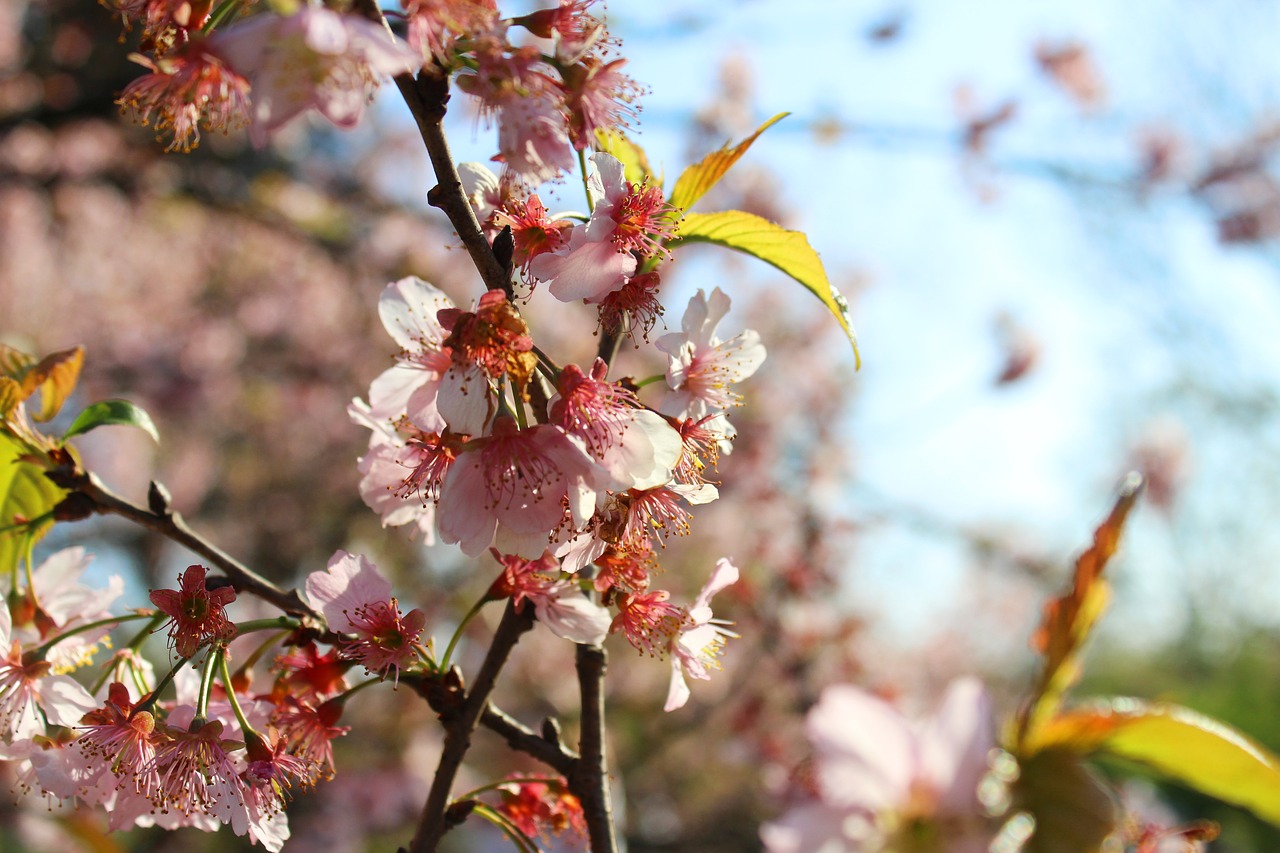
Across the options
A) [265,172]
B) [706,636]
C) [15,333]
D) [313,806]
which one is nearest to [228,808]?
[706,636]

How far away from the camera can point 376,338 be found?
24.3 ft

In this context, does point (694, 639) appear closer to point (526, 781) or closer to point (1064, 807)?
point (526, 781)

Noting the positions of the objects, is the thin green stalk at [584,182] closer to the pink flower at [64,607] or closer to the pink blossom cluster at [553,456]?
the pink blossom cluster at [553,456]

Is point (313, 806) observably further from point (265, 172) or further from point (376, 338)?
point (376, 338)

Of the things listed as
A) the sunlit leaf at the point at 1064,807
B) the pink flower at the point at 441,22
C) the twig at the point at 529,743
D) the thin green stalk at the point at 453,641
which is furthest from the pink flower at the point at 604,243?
the sunlit leaf at the point at 1064,807

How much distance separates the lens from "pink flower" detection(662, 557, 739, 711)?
85cm

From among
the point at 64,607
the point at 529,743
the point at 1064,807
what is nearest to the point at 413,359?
the point at 529,743

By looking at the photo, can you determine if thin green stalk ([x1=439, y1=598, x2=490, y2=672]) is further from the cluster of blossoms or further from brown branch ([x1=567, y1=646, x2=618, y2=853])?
the cluster of blossoms

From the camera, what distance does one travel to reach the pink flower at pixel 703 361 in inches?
31.9

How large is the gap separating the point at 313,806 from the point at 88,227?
17.1ft

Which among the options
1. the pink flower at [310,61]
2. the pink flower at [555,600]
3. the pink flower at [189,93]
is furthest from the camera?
the pink flower at [555,600]

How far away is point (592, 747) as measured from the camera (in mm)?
841

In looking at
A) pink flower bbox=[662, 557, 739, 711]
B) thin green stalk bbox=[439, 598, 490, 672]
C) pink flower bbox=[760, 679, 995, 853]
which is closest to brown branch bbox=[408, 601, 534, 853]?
thin green stalk bbox=[439, 598, 490, 672]

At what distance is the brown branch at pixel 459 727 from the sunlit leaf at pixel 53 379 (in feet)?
1.65
